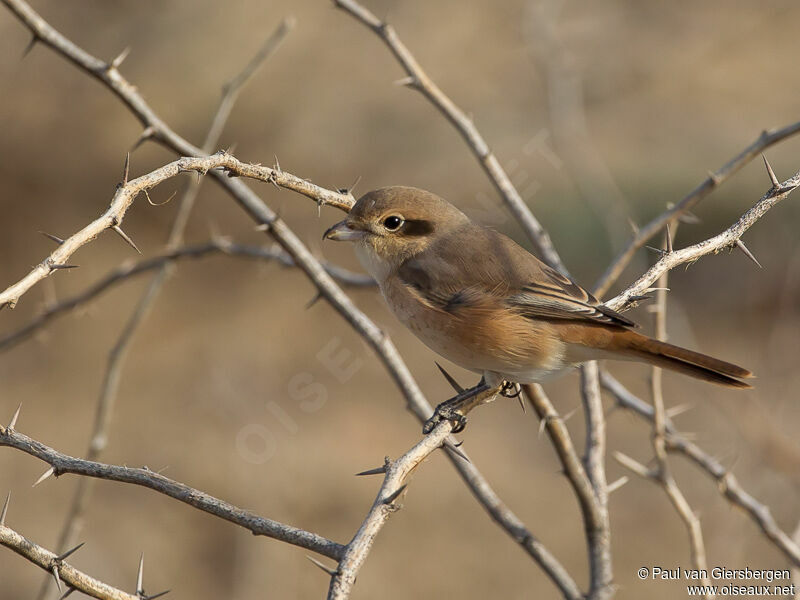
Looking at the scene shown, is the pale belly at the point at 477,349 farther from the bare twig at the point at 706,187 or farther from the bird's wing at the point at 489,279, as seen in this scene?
the bare twig at the point at 706,187

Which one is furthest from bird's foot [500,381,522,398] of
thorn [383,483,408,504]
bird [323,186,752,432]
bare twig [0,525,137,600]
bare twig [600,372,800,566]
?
bare twig [0,525,137,600]

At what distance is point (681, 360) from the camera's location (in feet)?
8.14

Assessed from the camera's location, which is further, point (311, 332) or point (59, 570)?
point (311, 332)

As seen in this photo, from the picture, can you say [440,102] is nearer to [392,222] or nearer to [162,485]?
[392,222]

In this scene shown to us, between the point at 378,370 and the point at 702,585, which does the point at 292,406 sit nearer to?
the point at 378,370

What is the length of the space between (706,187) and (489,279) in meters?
0.77

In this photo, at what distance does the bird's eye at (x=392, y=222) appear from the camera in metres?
3.10

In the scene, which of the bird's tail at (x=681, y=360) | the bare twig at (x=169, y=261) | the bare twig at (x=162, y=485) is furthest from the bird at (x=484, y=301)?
the bare twig at (x=162, y=485)

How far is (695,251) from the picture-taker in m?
2.40

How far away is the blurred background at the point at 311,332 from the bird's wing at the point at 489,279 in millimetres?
1317

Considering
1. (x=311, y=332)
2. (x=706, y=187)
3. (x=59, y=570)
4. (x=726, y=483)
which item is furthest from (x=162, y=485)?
(x=311, y=332)

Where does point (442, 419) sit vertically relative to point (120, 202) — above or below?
above

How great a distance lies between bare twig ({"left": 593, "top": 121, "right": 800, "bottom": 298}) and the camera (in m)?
2.73

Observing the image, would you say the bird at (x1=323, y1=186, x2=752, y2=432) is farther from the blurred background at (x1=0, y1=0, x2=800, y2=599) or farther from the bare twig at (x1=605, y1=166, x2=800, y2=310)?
the blurred background at (x1=0, y1=0, x2=800, y2=599)
